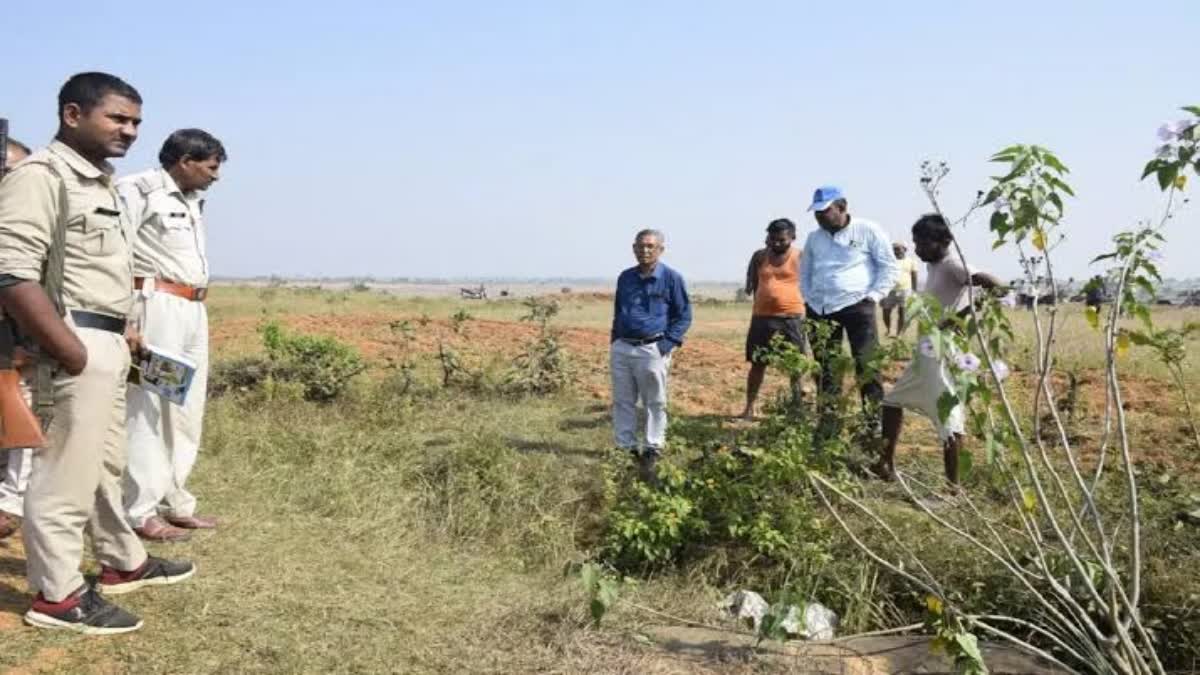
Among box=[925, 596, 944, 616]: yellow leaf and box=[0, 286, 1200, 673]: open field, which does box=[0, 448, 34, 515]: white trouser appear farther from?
box=[925, 596, 944, 616]: yellow leaf

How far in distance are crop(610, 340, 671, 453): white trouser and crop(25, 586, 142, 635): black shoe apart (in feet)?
9.05

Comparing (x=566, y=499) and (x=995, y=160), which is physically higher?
(x=995, y=160)

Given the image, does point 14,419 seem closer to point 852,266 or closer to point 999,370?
point 999,370

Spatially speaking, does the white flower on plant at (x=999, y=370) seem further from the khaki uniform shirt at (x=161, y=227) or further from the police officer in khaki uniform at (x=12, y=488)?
the police officer in khaki uniform at (x=12, y=488)

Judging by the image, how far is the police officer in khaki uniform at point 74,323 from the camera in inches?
104

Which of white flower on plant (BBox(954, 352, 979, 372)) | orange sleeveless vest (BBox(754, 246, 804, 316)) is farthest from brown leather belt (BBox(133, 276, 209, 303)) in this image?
orange sleeveless vest (BBox(754, 246, 804, 316))

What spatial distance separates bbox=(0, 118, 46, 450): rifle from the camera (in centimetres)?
265

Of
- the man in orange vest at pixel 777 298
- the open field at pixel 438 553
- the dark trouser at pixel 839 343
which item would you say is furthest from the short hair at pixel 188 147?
the man in orange vest at pixel 777 298

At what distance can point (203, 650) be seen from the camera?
113 inches

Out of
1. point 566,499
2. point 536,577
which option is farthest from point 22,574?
point 566,499

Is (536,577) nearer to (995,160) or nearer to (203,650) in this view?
(203,650)

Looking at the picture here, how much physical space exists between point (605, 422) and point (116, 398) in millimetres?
4039

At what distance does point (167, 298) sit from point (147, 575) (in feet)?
3.73

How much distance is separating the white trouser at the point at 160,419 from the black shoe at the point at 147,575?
43cm
